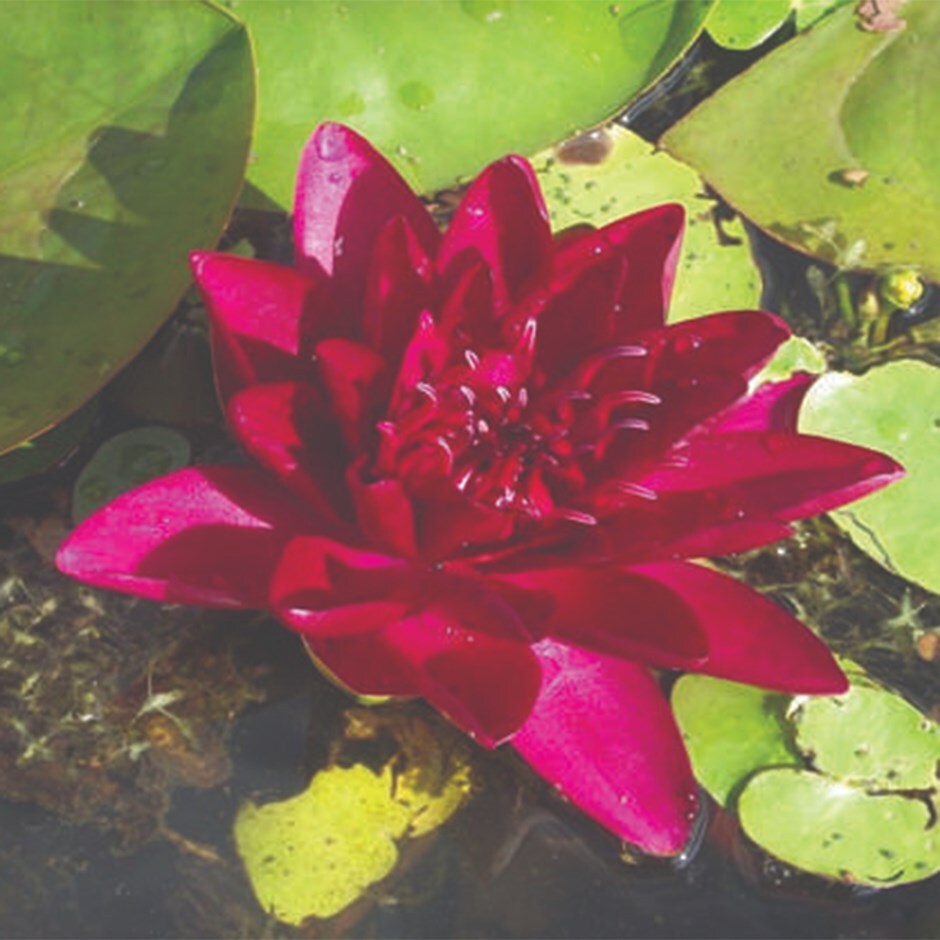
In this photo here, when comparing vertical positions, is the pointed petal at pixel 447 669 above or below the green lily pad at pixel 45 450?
below

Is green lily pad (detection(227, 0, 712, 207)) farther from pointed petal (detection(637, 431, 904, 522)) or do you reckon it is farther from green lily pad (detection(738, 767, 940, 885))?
green lily pad (detection(738, 767, 940, 885))

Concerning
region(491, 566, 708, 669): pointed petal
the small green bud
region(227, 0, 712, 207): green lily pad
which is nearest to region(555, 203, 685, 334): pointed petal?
region(491, 566, 708, 669): pointed petal

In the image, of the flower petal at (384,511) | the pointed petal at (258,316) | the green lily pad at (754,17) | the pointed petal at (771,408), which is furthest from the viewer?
the green lily pad at (754,17)

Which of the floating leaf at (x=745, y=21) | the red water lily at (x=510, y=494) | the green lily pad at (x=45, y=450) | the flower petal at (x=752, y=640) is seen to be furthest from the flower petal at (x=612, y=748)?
the floating leaf at (x=745, y=21)

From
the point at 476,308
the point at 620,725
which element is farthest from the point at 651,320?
the point at 620,725

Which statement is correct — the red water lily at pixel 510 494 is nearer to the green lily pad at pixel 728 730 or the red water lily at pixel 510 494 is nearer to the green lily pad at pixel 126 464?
the green lily pad at pixel 728 730

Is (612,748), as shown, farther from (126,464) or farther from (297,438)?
(126,464)

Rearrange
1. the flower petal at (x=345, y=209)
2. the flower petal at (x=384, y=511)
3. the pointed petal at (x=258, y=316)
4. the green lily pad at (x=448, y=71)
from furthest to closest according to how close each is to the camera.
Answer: the green lily pad at (x=448, y=71), the flower petal at (x=345, y=209), the pointed petal at (x=258, y=316), the flower petal at (x=384, y=511)

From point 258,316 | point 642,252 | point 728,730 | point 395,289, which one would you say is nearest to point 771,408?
point 642,252
